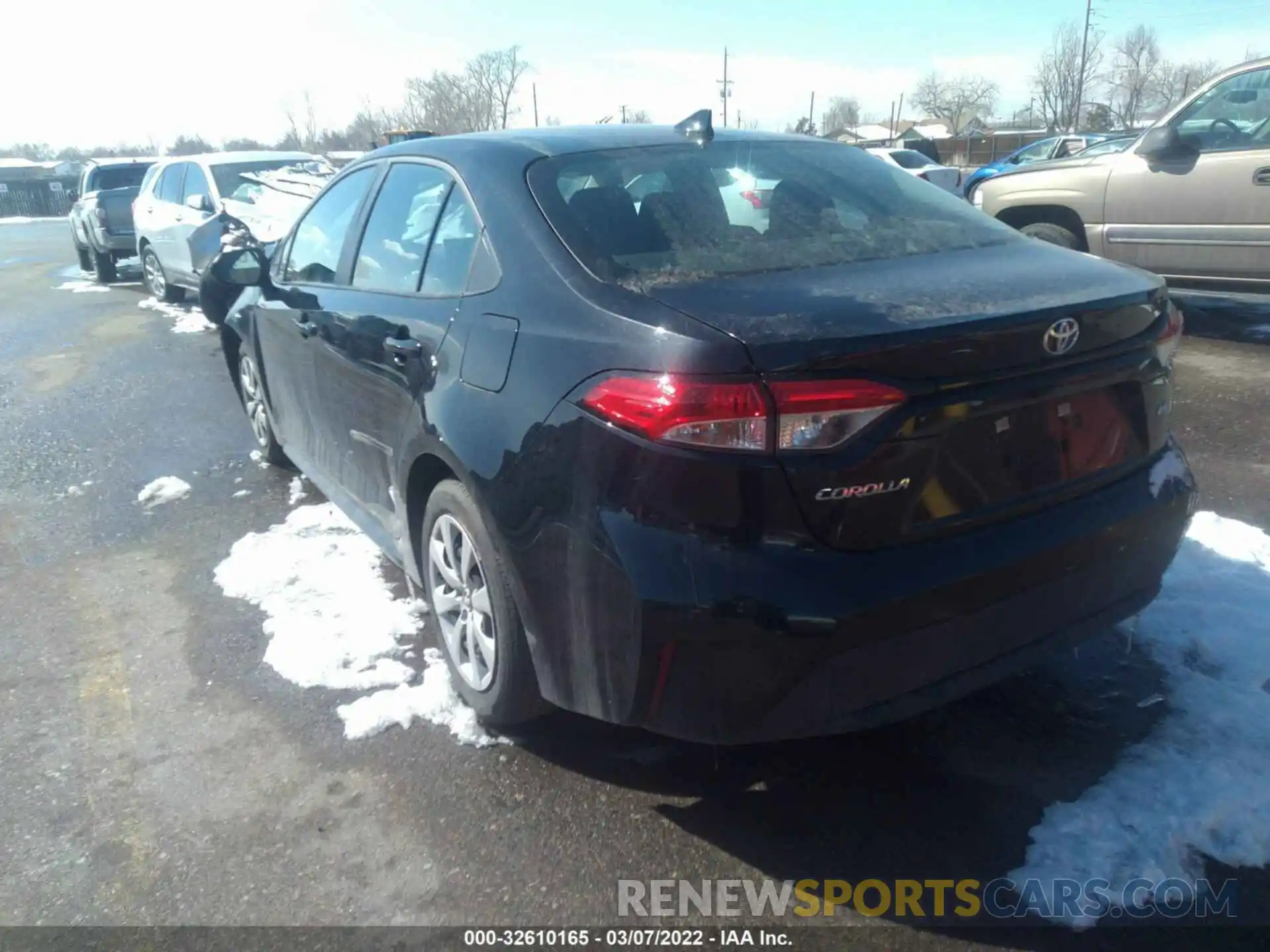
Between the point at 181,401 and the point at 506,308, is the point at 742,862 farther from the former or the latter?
the point at 181,401

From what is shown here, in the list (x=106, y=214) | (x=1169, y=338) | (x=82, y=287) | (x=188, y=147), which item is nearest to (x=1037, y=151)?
(x=106, y=214)

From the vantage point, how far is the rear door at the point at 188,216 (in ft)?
36.5

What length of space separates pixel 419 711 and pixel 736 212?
1.84 metres

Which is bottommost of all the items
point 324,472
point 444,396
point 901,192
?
point 324,472

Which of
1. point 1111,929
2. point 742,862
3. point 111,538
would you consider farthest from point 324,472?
point 1111,929

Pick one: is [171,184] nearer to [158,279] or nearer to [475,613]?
[158,279]

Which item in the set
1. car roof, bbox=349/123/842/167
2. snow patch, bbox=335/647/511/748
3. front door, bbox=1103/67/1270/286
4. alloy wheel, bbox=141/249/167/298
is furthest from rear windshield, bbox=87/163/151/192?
snow patch, bbox=335/647/511/748

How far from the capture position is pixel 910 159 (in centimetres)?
2294

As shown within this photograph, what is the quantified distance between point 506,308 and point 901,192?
1440mm

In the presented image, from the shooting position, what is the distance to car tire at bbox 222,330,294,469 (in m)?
5.35

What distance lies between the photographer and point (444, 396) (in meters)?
2.76

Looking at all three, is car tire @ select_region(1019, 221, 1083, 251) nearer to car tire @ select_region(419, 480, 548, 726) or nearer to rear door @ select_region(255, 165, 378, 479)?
rear door @ select_region(255, 165, 378, 479)

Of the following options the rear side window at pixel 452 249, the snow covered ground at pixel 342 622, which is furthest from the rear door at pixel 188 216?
the rear side window at pixel 452 249

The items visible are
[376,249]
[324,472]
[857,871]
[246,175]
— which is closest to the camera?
[857,871]
